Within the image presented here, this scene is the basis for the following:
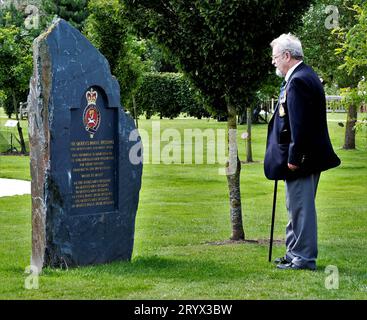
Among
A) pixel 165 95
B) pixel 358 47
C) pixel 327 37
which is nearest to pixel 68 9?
pixel 165 95

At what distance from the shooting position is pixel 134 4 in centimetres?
1162

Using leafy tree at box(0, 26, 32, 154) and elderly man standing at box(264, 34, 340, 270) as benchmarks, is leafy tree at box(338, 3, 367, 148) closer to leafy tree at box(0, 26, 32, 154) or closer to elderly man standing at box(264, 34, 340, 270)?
elderly man standing at box(264, 34, 340, 270)

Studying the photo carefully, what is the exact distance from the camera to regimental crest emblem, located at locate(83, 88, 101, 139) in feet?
30.3

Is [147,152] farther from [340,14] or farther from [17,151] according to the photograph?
[340,14]

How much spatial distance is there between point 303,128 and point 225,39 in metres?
2.74

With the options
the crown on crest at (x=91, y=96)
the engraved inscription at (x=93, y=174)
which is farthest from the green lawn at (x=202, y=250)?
the crown on crest at (x=91, y=96)

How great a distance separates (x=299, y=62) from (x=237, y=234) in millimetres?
3774

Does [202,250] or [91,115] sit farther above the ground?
[91,115]

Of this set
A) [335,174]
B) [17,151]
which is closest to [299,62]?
[335,174]

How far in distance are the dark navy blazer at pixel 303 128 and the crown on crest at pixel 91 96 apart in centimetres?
207

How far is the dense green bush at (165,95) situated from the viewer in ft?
155

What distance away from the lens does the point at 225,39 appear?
35.9ft

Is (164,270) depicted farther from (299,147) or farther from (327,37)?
(327,37)
